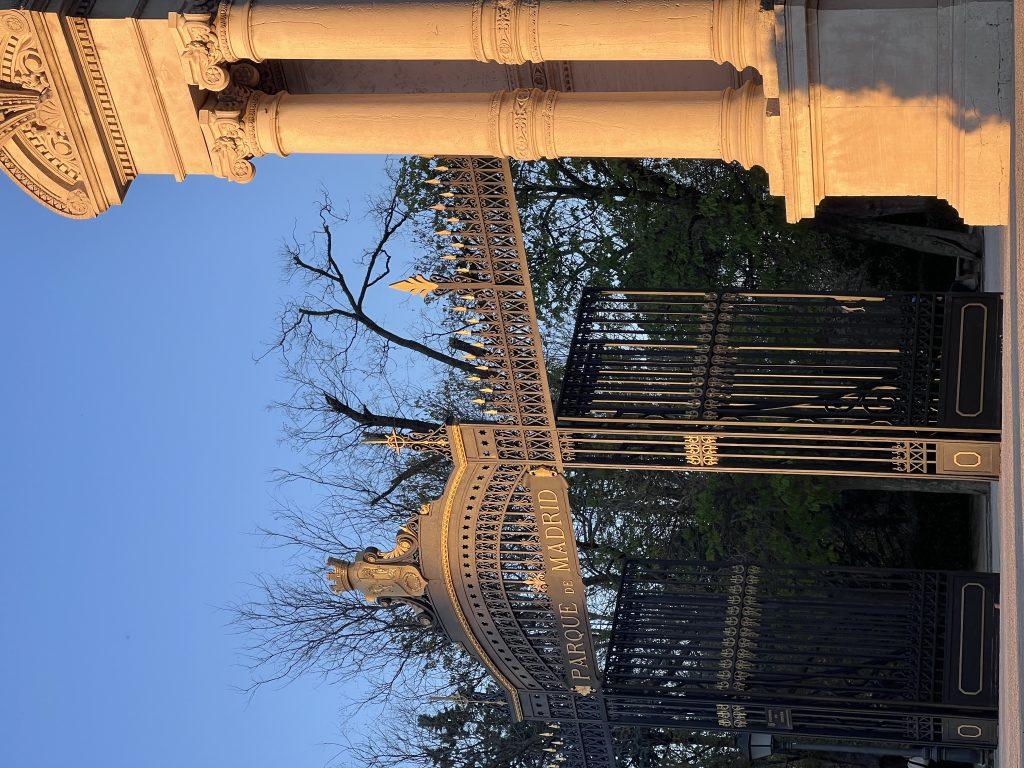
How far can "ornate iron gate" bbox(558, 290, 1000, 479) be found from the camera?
13.0 m

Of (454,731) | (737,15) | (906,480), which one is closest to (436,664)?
(454,731)

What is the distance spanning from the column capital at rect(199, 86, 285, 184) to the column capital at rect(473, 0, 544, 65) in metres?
1.94

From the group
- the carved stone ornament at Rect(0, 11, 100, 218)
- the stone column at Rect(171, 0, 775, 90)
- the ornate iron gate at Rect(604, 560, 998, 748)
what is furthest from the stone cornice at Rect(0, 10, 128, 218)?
the ornate iron gate at Rect(604, 560, 998, 748)

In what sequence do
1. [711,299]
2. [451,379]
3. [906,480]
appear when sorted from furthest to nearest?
[451,379]
[906,480]
[711,299]

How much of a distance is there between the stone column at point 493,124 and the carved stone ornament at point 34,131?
118cm

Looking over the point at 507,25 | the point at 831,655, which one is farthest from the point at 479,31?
the point at 831,655

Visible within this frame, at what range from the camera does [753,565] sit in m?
15.2

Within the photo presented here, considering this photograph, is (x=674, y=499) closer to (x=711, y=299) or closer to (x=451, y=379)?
(x=451, y=379)

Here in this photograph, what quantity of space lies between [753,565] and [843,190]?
5.51m

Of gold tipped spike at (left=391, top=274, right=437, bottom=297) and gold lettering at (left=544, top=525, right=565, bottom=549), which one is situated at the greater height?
gold tipped spike at (left=391, top=274, right=437, bottom=297)

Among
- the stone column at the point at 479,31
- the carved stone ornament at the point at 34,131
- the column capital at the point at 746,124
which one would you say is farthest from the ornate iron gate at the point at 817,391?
the carved stone ornament at the point at 34,131

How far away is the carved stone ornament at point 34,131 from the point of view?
36.9ft

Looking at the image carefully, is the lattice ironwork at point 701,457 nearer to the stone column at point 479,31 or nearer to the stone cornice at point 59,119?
the stone column at point 479,31

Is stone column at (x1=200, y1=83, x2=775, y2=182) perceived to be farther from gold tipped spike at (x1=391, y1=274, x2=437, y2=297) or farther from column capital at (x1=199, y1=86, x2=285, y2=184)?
gold tipped spike at (x1=391, y1=274, x2=437, y2=297)
